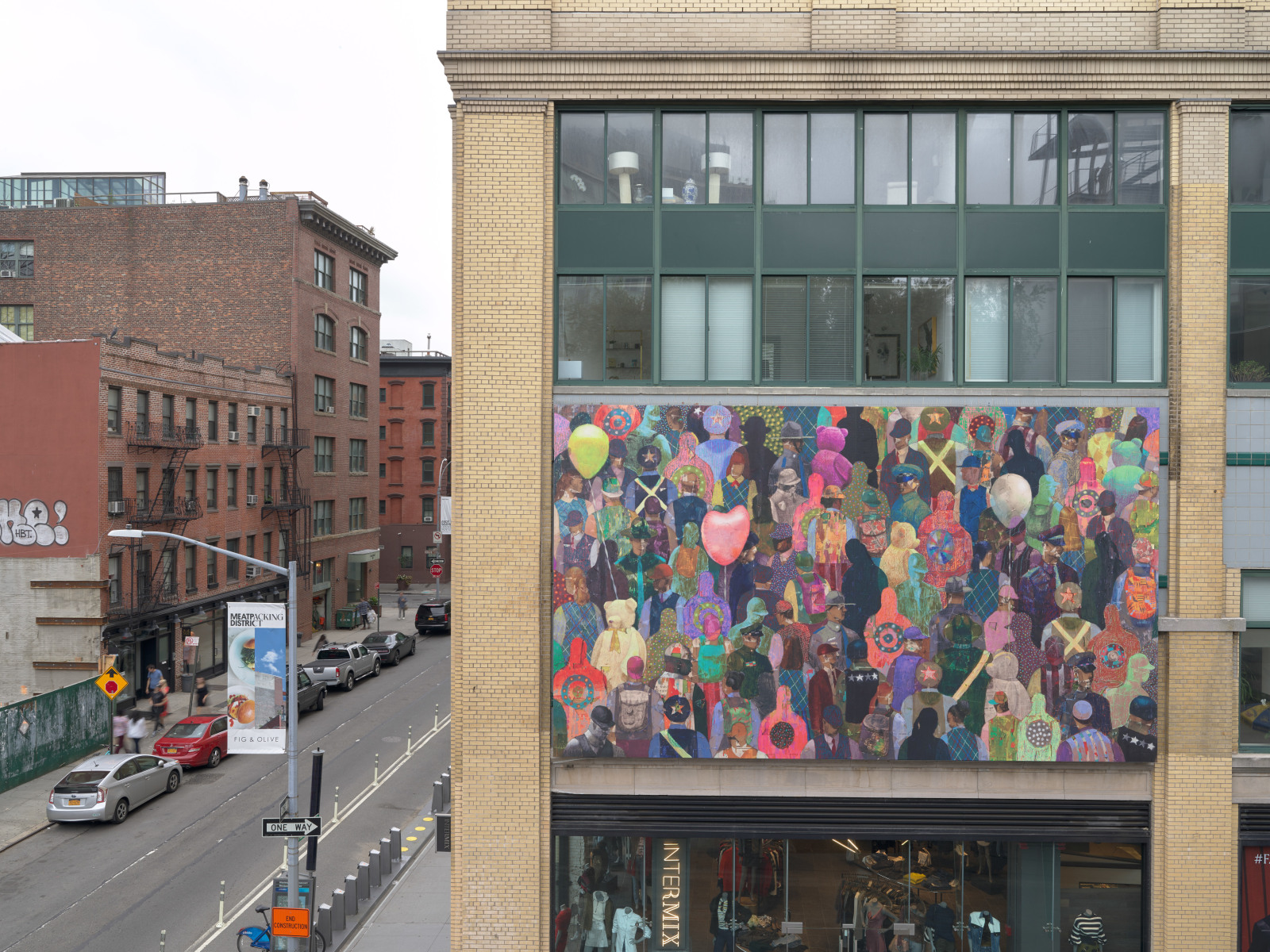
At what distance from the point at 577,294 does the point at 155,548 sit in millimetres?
26413

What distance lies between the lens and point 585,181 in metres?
14.8

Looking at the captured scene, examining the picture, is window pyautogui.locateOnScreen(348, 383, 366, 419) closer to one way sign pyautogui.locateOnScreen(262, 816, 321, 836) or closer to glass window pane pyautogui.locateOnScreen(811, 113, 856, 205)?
one way sign pyautogui.locateOnScreen(262, 816, 321, 836)

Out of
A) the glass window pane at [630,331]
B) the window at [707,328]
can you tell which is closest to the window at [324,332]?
the glass window pane at [630,331]

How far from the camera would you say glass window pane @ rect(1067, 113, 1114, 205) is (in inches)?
572

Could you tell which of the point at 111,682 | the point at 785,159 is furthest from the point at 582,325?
the point at 111,682

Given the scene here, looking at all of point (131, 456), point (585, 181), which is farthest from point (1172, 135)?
point (131, 456)

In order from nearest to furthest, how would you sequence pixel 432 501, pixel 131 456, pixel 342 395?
pixel 131 456 → pixel 342 395 → pixel 432 501

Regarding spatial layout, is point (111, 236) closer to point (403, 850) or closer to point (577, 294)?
point (403, 850)

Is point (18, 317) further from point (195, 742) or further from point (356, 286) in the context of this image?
point (195, 742)

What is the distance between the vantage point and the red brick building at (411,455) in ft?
225

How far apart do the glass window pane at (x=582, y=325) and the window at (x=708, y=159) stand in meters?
1.90

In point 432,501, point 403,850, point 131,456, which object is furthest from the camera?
point 432,501

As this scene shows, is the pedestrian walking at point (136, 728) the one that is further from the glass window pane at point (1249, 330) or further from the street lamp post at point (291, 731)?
the glass window pane at point (1249, 330)

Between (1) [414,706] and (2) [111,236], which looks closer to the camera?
(1) [414,706]
